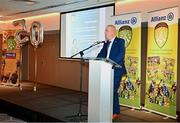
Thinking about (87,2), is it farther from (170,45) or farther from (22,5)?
(170,45)

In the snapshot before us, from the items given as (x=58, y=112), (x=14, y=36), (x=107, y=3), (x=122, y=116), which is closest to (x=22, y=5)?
(x=14, y=36)

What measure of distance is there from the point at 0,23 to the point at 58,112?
262 inches

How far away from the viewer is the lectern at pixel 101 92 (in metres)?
3.61

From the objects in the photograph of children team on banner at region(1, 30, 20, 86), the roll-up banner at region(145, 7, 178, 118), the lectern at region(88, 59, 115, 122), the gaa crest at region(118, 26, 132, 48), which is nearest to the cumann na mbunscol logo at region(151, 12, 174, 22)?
the roll-up banner at region(145, 7, 178, 118)

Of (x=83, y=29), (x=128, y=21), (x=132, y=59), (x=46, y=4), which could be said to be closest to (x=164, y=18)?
(x=128, y=21)

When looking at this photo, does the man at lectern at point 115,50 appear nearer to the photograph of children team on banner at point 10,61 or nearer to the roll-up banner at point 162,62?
the roll-up banner at point 162,62

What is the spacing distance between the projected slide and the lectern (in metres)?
2.25

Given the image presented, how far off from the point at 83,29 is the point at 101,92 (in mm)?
3148

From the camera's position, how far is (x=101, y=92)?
3.62 metres

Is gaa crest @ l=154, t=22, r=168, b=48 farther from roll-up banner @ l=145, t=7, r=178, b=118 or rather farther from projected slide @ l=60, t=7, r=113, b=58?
projected slide @ l=60, t=7, r=113, b=58

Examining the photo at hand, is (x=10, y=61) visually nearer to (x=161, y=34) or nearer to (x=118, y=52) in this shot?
(x=118, y=52)

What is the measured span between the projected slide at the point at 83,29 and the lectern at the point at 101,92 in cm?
225

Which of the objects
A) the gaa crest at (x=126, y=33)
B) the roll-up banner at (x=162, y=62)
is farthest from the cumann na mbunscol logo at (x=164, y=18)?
the gaa crest at (x=126, y=33)

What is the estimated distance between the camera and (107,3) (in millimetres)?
5977
